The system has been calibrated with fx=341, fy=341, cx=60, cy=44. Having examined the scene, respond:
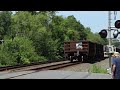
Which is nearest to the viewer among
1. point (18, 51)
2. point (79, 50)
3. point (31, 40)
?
point (79, 50)

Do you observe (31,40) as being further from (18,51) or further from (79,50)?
(79,50)

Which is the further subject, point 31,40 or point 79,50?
point 31,40

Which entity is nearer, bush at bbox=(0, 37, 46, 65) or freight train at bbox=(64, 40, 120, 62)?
bush at bbox=(0, 37, 46, 65)

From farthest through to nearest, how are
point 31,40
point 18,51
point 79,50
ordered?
point 31,40 → point 18,51 → point 79,50

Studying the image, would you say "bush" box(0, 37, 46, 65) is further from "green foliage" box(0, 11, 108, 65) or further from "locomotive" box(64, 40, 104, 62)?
"locomotive" box(64, 40, 104, 62)

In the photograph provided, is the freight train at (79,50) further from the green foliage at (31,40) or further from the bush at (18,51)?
the green foliage at (31,40)

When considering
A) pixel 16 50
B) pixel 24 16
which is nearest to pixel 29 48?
pixel 16 50

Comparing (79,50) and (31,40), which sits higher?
(31,40)

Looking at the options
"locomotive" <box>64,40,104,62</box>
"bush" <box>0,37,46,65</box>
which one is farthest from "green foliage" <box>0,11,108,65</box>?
"locomotive" <box>64,40,104,62</box>

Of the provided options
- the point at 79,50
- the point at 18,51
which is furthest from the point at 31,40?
the point at 79,50
